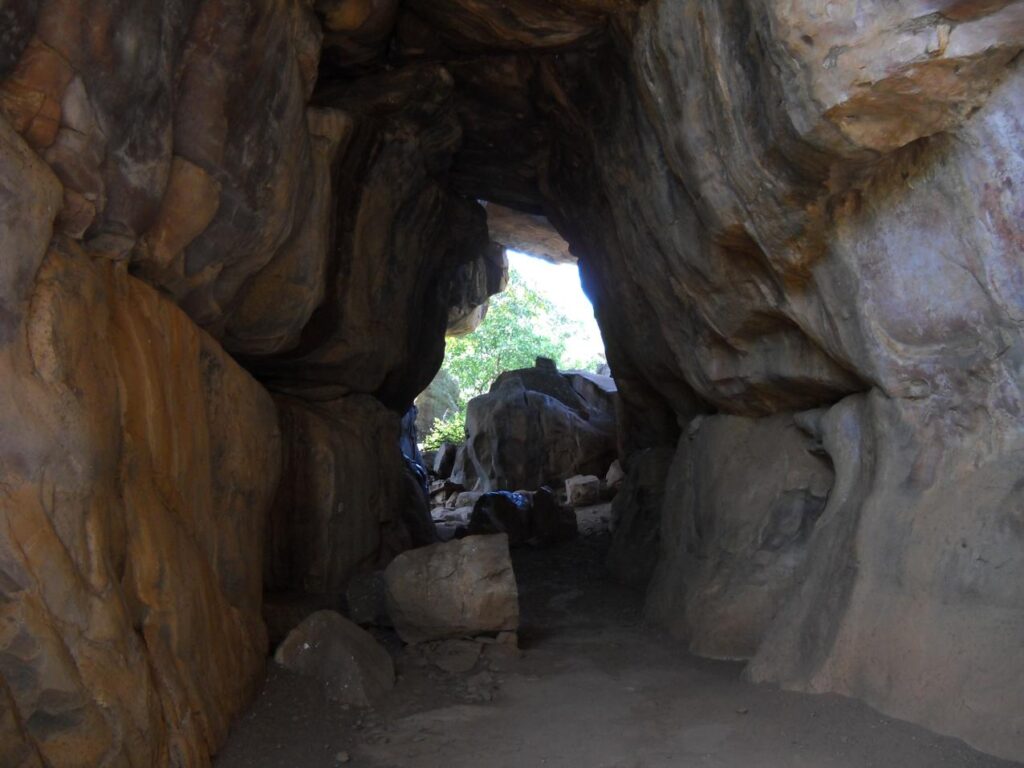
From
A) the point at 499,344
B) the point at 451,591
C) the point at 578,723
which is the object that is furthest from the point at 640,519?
the point at 499,344

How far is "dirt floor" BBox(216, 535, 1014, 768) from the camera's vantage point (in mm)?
4422

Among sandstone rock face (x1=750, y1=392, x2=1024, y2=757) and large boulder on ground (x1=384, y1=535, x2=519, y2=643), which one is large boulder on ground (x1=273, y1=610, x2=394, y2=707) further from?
sandstone rock face (x1=750, y1=392, x2=1024, y2=757)

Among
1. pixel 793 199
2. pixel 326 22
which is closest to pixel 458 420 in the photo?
pixel 326 22

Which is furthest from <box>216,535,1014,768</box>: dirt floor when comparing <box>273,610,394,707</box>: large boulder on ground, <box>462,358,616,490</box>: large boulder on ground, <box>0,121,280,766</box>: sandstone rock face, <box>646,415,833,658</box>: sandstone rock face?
<box>462,358,616,490</box>: large boulder on ground

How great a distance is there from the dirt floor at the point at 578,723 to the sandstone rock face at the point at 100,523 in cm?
48

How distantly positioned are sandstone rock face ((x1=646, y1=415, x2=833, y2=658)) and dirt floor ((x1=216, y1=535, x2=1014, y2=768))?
1.20 ft

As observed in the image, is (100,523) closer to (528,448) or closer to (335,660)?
(335,660)

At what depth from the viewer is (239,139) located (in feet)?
18.2

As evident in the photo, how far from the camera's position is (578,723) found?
5.36m

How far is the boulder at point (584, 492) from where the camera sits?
1641 cm

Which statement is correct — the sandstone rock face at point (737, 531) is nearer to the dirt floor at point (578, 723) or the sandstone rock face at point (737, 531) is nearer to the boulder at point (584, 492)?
the dirt floor at point (578, 723)

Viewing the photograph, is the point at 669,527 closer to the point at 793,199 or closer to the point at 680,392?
the point at 680,392

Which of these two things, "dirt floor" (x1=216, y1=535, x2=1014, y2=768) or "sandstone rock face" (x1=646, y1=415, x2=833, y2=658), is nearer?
"dirt floor" (x1=216, y1=535, x2=1014, y2=768)

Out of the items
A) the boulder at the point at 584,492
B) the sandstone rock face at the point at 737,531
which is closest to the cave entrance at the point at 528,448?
the boulder at the point at 584,492
